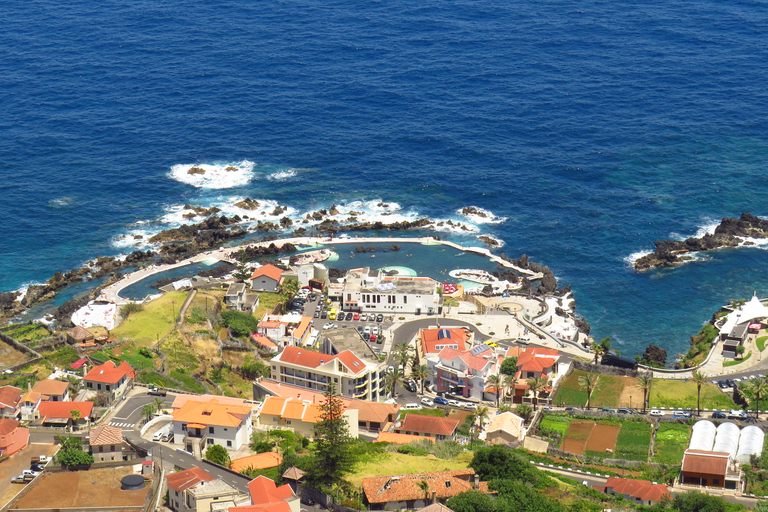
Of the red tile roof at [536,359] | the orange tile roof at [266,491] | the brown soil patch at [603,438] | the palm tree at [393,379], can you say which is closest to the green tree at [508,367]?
the red tile roof at [536,359]

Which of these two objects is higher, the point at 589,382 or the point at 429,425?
the point at 589,382

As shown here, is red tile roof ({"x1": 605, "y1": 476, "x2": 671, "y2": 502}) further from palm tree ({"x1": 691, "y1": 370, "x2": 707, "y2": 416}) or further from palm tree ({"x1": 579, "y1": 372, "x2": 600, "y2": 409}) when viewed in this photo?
palm tree ({"x1": 579, "y1": 372, "x2": 600, "y2": 409})

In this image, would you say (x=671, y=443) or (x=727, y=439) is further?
(x=671, y=443)

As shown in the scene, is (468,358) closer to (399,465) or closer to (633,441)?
(633,441)

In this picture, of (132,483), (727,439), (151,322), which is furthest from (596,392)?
(132,483)

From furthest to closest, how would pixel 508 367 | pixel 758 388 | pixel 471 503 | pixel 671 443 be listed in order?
1. pixel 508 367
2. pixel 758 388
3. pixel 671 443
4. pixel 471 503

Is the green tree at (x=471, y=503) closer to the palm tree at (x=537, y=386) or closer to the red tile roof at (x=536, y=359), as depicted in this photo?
the palm tree at (x=537, y=386)

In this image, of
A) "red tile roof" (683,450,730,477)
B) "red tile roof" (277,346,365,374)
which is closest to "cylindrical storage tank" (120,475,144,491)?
"red tile roof" (277,346,365,374)
